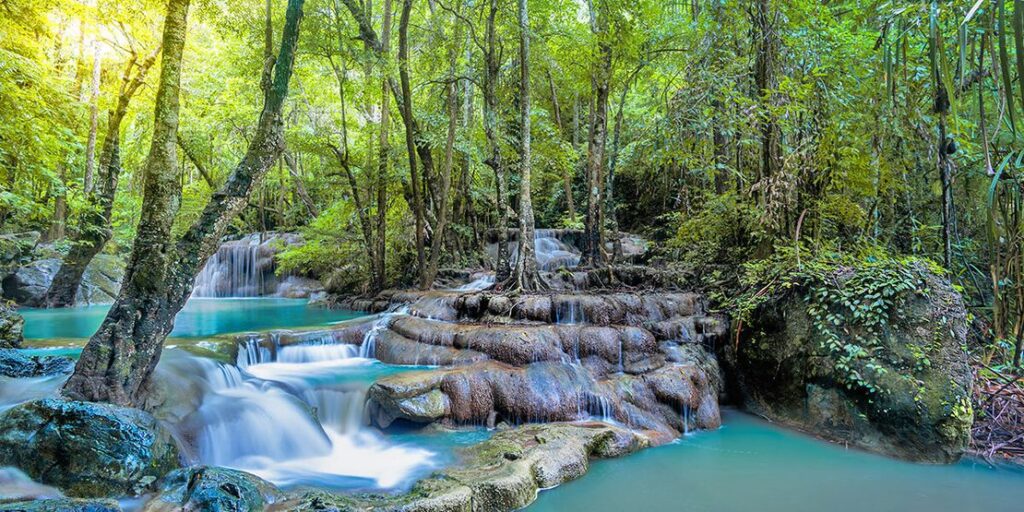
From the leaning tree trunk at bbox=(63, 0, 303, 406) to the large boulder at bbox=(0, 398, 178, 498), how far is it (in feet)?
1.84

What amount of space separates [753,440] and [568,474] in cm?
277

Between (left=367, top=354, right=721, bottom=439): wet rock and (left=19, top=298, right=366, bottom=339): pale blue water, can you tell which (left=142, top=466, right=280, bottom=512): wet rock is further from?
(left=19, top=298, right=366, bottom=339): pale blue water

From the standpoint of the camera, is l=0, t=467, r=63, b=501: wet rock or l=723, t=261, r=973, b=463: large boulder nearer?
l=0, t=467, r=63, b=501: wet rock

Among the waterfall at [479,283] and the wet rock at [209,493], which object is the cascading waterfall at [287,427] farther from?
the waterfall at [479,283]

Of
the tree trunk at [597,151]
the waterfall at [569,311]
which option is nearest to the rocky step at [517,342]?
the waterfall at [569,311]

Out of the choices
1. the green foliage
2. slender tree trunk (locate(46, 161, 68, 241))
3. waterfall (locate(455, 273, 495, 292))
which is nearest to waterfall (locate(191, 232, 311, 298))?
slender tree trunk (locate(46, 161, 68, 241))

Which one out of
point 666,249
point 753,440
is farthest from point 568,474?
point 666,249

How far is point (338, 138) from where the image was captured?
13.7 m

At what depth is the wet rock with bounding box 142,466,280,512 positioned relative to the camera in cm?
335

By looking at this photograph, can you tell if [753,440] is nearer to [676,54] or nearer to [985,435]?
[985,435]

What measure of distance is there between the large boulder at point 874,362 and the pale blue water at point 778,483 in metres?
0.35

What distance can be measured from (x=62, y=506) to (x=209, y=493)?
787mm

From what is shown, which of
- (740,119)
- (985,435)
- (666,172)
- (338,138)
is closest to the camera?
(985,435)

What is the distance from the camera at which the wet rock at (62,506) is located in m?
2.76
